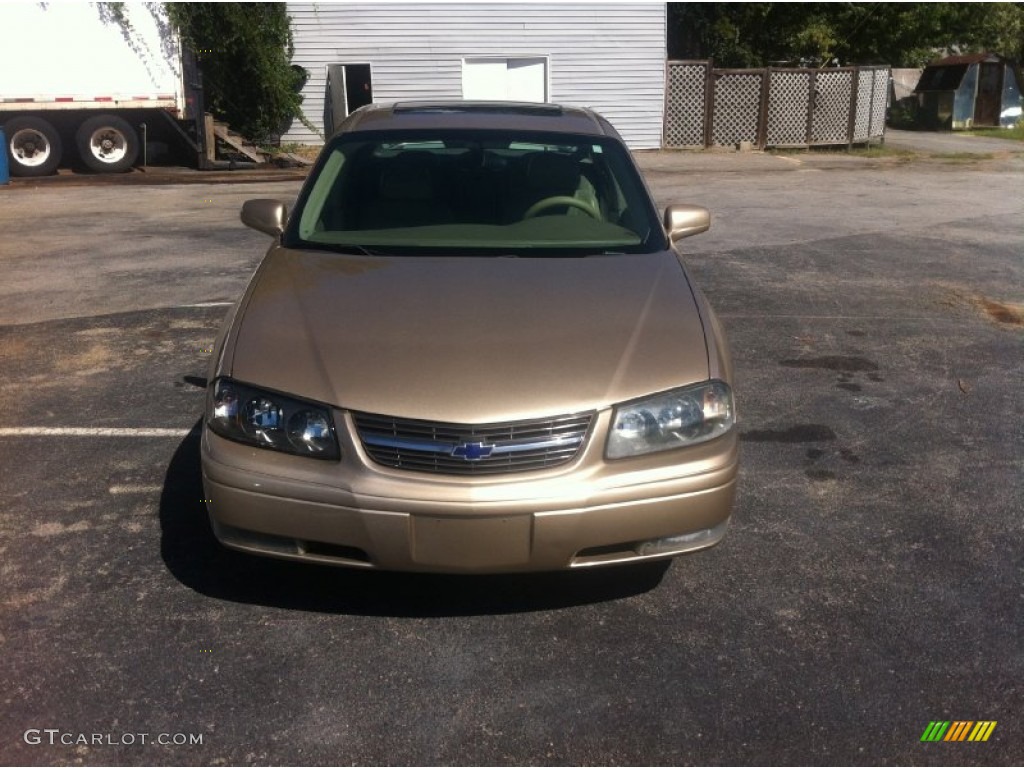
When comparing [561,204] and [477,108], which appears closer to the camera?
[561,204]

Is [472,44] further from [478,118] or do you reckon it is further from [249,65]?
[478,118]

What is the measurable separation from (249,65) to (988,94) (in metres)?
24.9

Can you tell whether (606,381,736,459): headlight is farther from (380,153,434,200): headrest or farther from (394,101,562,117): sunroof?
(394,101,562,117): sunroof

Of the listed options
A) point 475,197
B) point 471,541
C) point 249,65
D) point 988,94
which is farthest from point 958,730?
point 988,94

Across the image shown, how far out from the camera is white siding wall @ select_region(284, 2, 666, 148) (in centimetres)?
2300

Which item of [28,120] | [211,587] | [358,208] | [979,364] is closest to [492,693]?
[211,587]

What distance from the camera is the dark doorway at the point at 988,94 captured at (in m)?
34.3

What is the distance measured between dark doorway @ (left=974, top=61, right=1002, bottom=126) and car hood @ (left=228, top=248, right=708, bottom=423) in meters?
35.0

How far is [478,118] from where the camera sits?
5.01 meters

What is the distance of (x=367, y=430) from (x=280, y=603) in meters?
0.84

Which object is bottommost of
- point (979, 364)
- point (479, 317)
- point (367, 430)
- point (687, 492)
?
point (979, 364)

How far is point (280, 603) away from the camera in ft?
11.8

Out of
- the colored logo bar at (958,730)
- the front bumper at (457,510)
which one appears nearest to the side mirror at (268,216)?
the front bumper at (457,510)

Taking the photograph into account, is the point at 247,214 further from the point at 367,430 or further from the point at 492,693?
the point at 492,693
